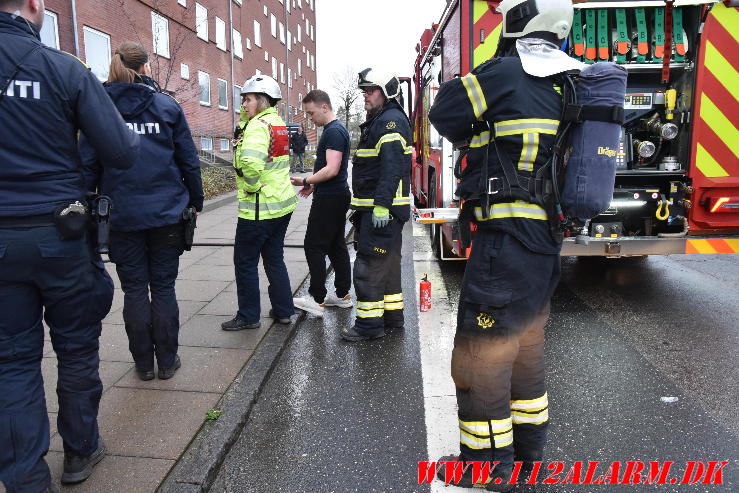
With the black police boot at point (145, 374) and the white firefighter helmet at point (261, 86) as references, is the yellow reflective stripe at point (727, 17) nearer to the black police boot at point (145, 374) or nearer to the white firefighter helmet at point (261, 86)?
the white firefighter helmet at point (261, 86)

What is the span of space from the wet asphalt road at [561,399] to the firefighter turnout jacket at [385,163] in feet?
3.62

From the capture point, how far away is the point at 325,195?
16.2 ft

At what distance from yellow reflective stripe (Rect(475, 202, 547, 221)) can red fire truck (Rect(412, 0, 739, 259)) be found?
8.61ft

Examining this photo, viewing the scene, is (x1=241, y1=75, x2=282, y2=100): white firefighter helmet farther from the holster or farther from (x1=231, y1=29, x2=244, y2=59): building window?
(x1=231, y1=29, x2=244, y2=59): building window

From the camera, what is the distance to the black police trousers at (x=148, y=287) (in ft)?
11.1

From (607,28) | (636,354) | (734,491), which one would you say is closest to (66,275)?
(734,491)

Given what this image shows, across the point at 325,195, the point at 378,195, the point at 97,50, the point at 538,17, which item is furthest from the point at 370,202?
the point at 97,50

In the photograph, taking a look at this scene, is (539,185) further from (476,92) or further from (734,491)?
(734,491)

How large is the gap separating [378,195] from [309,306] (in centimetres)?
149

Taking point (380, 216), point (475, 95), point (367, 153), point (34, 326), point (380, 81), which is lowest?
point (34, 326)

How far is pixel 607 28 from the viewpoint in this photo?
5203 mm

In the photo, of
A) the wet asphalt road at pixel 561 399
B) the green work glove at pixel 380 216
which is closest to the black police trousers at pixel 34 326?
the wet asphalt road at pixel 561 399

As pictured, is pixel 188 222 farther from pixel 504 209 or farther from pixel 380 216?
pixel 504 209

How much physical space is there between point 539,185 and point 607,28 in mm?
3562
